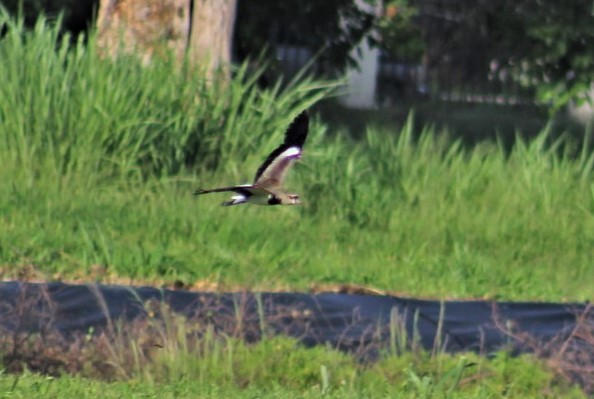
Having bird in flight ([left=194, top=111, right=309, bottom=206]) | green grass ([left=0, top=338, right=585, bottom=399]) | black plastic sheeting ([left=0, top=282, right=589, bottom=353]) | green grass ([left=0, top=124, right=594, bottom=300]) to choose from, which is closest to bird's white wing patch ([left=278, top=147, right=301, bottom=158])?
bird in flight ([left=194, top=111, right=309, bottom=206])

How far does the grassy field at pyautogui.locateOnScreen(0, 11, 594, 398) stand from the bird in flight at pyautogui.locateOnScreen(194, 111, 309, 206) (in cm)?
348

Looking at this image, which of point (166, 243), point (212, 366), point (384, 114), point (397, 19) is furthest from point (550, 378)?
point (384, 114)

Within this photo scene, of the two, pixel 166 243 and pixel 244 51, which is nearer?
pixel 166 243

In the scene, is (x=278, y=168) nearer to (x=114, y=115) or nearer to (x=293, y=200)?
(x=293, y=200)

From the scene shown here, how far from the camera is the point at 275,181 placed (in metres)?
5.19

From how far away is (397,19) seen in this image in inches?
890

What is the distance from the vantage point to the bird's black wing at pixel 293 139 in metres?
5.54

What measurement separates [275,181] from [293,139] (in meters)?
0.53

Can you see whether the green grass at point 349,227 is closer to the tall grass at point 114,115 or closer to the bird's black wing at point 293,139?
the tall grass at point 114,115

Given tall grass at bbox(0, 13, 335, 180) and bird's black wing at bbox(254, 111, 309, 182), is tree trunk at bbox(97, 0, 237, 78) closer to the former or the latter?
tall grass at bbox(0, 13, 335, 180)

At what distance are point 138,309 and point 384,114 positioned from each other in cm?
1754

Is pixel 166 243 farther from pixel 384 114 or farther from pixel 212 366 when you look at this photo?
pixel 384 114

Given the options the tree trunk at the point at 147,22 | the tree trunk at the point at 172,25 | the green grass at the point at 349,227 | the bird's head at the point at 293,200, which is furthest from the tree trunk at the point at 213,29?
the bird's head at the point at 293,200

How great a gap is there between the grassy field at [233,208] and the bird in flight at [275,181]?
3476mm
